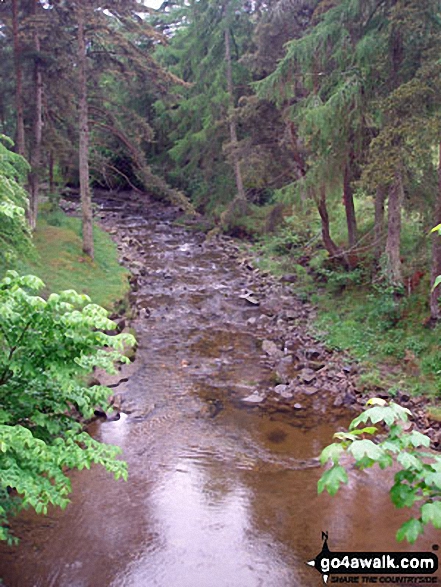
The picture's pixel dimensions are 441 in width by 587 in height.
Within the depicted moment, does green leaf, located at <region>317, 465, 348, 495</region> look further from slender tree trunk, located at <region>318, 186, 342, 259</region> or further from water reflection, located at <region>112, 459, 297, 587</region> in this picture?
slender tree trunk, located at <region>318, 186, 342, 259</region>

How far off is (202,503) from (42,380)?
414 centimetres

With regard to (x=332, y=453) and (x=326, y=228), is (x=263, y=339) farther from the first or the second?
(x=332, y=453)

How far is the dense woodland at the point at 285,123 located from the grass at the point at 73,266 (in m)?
0.83

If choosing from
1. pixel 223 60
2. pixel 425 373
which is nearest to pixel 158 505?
pixel 425 373

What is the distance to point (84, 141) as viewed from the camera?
1825 cm

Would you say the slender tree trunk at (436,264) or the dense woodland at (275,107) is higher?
the dense woodland at (275,107)

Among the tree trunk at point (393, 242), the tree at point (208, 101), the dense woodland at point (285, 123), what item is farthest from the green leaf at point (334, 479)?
the tree at point (208, 101)

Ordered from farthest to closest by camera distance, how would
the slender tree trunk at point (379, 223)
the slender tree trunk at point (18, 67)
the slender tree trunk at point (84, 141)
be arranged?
the slender tree trunk at point (84, 141) < the slender tree trunk at point (18, 67) < the slender tree trunk at point (379, 223)

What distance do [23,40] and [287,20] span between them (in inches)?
367

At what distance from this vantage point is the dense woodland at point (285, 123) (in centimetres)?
1166

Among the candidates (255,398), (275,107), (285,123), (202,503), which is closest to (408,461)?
(202,503)

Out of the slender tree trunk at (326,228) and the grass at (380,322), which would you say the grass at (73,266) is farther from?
the slender tree trunk at (326,228)

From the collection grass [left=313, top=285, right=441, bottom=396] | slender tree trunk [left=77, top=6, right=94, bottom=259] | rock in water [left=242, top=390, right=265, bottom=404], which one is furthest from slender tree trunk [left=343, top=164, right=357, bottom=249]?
slender tree trunk [left=77, top=6, right=94, bottom=259]

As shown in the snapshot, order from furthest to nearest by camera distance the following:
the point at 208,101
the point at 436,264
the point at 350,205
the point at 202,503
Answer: the point at 208,101 → the point at 350,205 → the point at 436,264 → the point at 202,503
